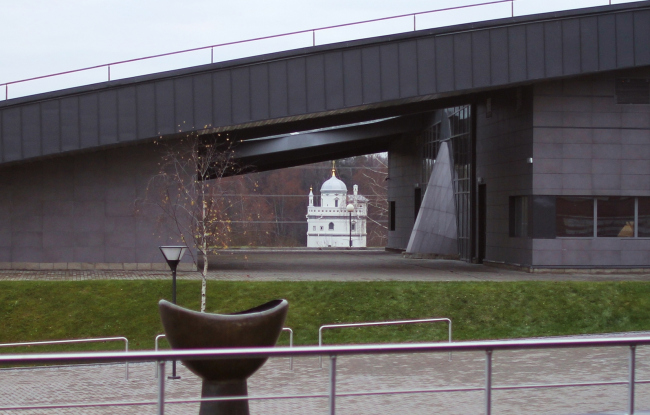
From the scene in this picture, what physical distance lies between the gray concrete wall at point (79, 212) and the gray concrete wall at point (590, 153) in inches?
511

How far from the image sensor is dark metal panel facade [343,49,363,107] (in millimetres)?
24891

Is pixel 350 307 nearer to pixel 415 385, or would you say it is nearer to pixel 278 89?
pixel 278 89

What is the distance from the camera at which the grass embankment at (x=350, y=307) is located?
61.7 feet

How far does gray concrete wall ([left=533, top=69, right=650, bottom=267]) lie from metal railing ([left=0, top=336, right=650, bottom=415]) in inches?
817

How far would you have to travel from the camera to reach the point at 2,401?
638 cm

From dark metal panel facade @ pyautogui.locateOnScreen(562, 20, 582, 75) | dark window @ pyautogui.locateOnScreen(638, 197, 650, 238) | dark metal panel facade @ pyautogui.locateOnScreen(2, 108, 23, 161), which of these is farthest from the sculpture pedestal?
dark window @ pyautogui.locateOnScreen(638, 197, 650, 238)

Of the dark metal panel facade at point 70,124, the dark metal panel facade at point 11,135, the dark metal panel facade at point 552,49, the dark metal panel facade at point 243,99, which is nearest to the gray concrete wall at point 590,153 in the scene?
the dark metal panel facade at point 552,49

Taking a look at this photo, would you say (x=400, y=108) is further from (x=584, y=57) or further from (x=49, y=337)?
(x=49, y=337)

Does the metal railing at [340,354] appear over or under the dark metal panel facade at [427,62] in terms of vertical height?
under

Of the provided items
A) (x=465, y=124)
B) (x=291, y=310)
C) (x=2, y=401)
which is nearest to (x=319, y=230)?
(x=465, y=124)

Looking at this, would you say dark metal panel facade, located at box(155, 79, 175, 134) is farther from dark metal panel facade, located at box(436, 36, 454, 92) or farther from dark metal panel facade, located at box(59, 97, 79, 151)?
dark metal panel facade, located at box(436, 36, 454, 92)

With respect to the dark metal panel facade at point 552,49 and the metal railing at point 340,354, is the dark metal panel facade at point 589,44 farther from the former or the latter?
the metal railing at point 340,354

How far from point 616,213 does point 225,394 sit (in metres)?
22.4

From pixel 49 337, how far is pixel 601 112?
739 inches
